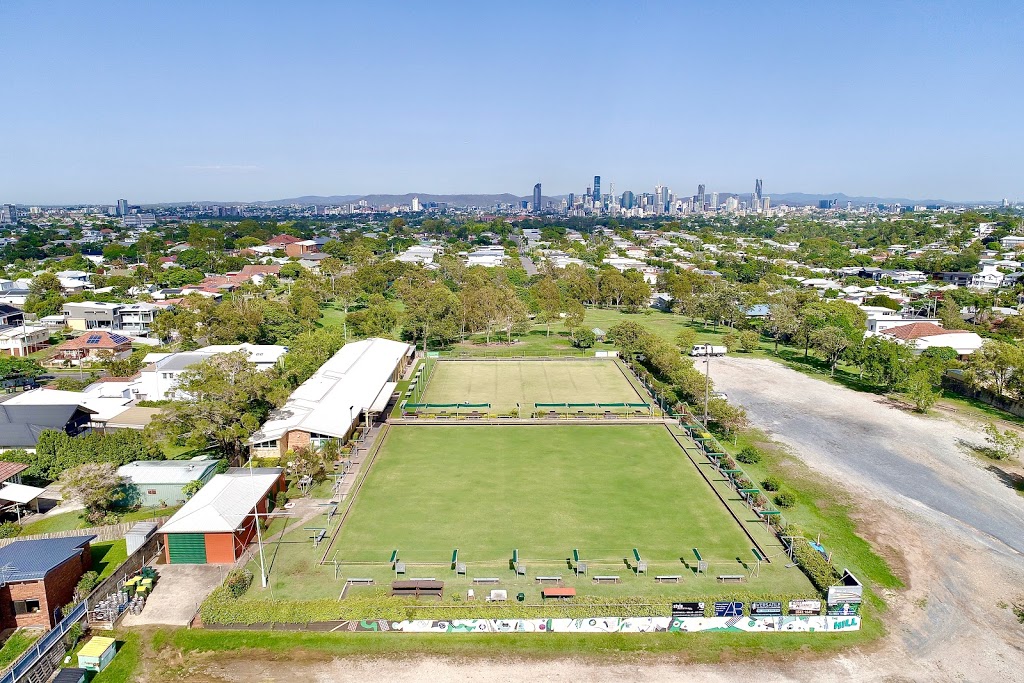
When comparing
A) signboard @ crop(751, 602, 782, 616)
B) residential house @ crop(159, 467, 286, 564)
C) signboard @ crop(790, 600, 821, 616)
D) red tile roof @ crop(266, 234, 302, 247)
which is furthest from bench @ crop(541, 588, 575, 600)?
red tile roof @ crop(266, 234, 302, 247)

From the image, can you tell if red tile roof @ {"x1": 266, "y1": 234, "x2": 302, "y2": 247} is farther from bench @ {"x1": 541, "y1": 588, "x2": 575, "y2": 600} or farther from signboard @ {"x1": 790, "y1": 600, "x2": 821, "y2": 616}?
signboard @ {"x1": 790, "y1": 600, "x2": 821, "y2": 616}

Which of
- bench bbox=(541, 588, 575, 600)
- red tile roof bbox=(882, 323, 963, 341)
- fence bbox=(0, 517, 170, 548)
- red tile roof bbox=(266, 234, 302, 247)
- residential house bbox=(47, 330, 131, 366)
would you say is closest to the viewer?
bench bbox=(541, 588, 575, 600)

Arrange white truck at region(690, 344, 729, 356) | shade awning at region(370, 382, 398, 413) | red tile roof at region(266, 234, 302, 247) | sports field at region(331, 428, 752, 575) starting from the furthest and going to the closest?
1. red tile roof at region(266, 234, 302, 247)
2. white truck at region(690, 344, 729, 356)
3. shade awning at region(370, 382, 398, 413)
4. sports field at region(331, 428, 752, 575)

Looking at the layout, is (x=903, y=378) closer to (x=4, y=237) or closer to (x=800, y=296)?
(x=800, y=296)

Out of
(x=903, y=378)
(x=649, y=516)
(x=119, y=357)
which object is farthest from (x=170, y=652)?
(x=903, y=378)

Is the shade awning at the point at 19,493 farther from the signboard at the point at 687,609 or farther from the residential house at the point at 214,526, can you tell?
the signboard at the point at 687,609

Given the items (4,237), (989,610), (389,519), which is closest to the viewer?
(989,610)

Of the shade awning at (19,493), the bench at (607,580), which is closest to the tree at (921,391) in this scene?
the bench at (607,580)
